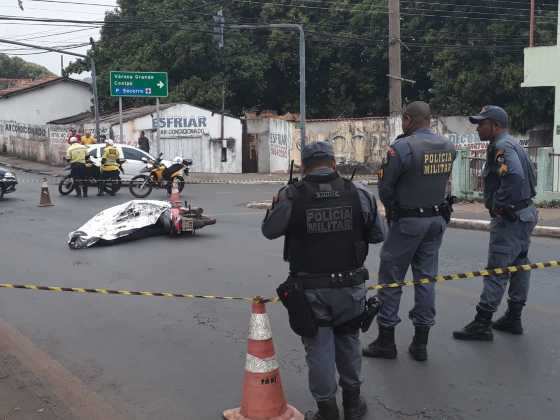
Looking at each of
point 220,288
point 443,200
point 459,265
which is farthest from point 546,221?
point 443,200

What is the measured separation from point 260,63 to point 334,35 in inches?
157

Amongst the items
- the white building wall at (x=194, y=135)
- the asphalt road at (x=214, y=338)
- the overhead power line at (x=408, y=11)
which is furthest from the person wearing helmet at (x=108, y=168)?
the overhead power line at (x=408, y=11)

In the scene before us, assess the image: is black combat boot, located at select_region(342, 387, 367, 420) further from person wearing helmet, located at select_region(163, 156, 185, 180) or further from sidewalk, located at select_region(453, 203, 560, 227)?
person wearing helmet, located at select_region(163, 156, 185, 180)

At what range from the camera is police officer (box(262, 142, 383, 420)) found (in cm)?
410

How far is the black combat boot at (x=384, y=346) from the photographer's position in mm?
5395

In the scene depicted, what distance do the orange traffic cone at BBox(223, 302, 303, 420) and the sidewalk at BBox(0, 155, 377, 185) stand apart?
73.0ft

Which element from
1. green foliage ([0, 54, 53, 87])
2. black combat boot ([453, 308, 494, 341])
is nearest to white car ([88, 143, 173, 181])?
black combat boot ([453, 308, 494, 341])

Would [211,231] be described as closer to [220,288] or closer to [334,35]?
[220,288]

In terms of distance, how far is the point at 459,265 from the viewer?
919 cm

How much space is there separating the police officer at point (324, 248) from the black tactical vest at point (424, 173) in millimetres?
1003

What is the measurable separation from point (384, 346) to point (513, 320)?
4.24 feet

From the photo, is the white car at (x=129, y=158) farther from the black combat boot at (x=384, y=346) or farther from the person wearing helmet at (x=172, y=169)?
the black combat boot at (x=384, y=346)

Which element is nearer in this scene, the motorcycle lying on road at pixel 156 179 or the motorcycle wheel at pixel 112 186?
the motorcycle lying on road at pixel 156 179

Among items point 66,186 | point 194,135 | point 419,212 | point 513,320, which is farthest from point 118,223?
point 194,135
